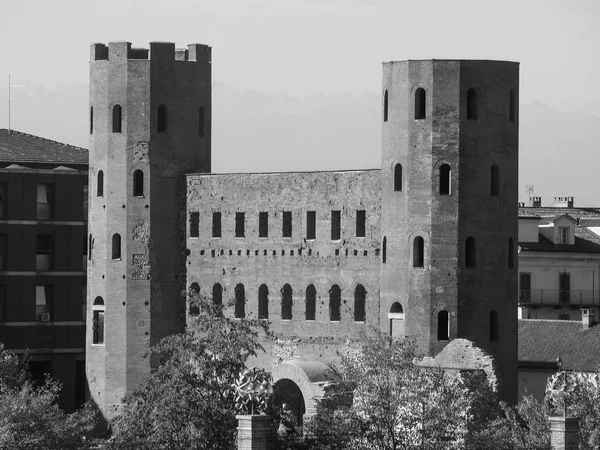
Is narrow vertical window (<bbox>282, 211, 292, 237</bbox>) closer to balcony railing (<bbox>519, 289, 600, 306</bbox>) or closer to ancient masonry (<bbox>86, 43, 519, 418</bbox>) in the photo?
ancient masonry (<bbox>86, 43, 519, 418</bbox>)

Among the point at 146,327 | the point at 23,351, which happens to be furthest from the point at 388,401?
the point at 23,351

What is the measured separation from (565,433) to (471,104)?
60.0ft

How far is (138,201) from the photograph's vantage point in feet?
305

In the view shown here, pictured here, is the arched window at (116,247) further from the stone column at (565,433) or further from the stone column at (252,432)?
the stone column at (565,433)

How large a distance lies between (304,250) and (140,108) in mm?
9461

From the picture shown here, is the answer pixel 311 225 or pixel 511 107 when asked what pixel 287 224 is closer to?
pixel 311 225

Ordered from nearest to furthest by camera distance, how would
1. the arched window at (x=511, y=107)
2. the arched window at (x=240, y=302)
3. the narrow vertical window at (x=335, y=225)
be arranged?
1. the arched window at (x=511, y=107)
2. the narrow vertical window at (x=335, y=225)
3. the arched window at (x=240, y=302)

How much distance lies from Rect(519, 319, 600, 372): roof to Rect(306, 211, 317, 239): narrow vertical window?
11.1 m

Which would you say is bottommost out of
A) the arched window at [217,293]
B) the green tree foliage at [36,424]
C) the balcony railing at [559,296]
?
the green tree foliage at [36,424]

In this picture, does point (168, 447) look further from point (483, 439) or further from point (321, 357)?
point (321, 357)

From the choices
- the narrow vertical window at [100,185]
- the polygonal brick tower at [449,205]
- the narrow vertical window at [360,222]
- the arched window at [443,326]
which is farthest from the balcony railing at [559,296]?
the arched window at [443,326]

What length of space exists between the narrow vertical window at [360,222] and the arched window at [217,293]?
756 cm

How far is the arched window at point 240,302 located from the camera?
299 ft

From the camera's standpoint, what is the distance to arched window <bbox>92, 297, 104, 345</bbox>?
94.0m
